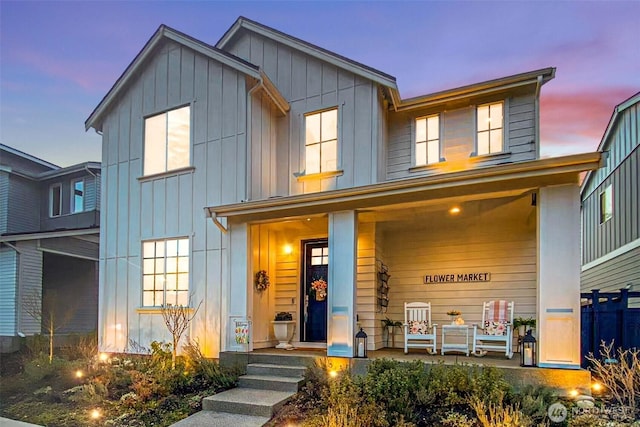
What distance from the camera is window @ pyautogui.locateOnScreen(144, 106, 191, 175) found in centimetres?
939

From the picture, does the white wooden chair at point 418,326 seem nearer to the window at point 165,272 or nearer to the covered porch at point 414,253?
the covered porch at point 414,253

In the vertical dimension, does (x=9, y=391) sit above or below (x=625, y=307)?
below

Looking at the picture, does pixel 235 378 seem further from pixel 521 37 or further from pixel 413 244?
pixel 521 37

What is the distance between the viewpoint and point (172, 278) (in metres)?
8.99

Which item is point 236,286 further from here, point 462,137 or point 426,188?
point 462,137

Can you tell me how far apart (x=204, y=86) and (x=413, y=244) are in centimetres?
551

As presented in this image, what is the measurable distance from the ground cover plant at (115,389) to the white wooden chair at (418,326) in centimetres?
309

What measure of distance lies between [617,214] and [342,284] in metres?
9.27

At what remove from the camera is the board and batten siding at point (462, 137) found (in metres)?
8.32

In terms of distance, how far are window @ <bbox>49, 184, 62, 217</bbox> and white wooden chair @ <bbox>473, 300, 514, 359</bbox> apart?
15.8m

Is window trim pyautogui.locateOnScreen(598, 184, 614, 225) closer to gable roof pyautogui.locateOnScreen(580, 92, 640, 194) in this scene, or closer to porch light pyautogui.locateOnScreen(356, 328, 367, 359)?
gable roof pyautogui.locateOnScreen(580, 92, 640, 194)

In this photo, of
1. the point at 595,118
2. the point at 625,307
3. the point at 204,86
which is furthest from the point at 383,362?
the point at 595,118

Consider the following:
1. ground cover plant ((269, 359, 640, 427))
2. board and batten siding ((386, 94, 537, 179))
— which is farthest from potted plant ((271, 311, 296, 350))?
board and batten siding ((386, 94, 537, 179))

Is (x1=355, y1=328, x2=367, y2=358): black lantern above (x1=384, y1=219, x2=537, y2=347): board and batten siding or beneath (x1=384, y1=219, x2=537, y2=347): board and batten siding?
beneath
